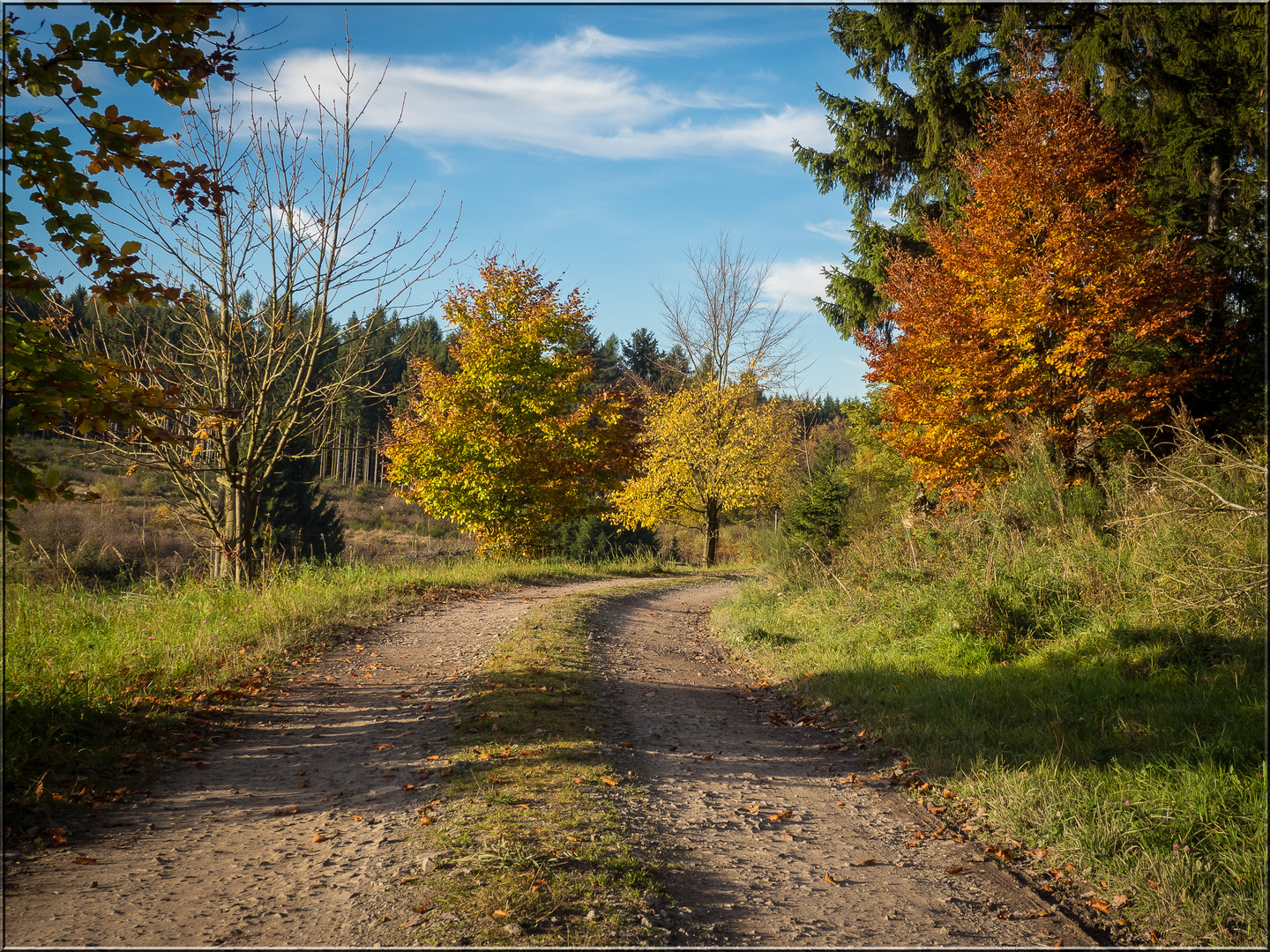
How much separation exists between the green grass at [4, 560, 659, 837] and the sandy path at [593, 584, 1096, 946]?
130 inches

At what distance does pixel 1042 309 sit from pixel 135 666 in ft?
40.9

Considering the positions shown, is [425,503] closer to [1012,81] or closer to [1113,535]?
[1113,535]

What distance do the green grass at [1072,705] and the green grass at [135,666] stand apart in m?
5.38

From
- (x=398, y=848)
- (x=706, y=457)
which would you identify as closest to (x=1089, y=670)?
(x=398, y=848)

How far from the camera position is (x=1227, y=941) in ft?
10.1

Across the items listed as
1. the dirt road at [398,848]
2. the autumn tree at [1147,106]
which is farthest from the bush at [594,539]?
the dirt road at [398,848]

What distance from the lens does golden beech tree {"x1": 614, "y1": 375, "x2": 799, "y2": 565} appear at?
24.2 meters

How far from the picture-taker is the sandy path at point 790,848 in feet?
10.4

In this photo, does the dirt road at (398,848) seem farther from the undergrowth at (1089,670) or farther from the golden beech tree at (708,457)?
the golden beech tree at (708,457)

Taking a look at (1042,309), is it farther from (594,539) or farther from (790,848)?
(594,539)

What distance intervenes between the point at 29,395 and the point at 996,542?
9.89 metres

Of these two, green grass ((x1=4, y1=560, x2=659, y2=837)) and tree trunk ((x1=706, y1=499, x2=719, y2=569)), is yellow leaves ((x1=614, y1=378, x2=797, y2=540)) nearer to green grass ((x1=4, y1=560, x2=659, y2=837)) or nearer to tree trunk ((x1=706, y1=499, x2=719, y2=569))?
tree trunk ((x1=706, y1=499, x2=719, y2=569))

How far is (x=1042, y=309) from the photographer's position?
10727 mm

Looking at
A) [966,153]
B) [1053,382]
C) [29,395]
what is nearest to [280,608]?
[29,395]
